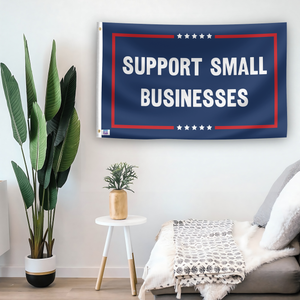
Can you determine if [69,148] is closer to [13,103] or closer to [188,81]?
[13,103]

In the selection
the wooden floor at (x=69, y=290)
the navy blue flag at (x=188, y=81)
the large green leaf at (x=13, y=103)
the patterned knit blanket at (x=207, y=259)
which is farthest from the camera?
the navy blue flag at (x=188, y=81)

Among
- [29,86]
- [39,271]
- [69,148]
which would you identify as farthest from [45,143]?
[39,271]

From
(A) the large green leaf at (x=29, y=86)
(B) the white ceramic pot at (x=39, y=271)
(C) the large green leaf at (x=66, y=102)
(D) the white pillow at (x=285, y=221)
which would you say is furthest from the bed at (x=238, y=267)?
(A) the large green leaf at (x=29, y=86)

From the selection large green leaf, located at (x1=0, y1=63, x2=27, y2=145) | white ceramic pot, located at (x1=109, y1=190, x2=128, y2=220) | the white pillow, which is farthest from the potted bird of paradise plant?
the white pillow

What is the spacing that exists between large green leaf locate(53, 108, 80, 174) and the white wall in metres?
0.22

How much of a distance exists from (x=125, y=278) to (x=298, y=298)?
137 cm

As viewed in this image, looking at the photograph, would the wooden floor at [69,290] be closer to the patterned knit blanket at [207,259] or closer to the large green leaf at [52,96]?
the patterned knit blanket at [207,259]

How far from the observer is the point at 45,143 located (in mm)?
2240

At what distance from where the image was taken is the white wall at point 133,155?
2574 millimetres

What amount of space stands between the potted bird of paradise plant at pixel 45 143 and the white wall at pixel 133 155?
21 cm

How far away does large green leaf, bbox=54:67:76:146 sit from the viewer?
2.37 metres

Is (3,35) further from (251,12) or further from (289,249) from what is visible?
(289,249)

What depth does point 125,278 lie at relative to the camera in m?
2.55

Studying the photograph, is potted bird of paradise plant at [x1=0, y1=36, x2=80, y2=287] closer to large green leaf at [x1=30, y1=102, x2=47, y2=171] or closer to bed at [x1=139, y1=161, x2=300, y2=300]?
large green leaf at [x1=30, y1=102, x2=47, y2=171]
